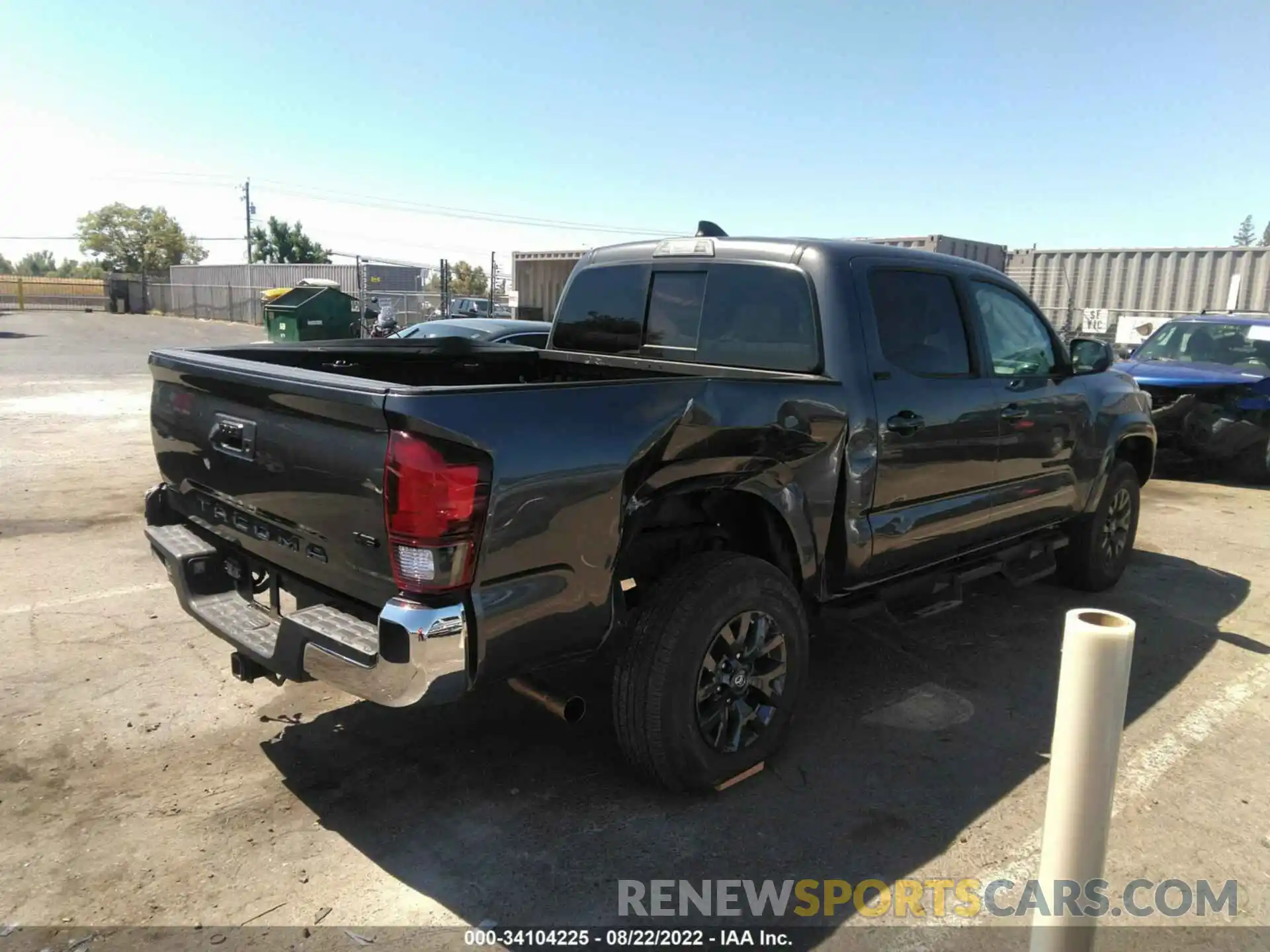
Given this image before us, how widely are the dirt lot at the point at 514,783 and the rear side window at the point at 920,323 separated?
1.57 m

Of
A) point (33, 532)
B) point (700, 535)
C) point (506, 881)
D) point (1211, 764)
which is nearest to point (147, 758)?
point (506, 881)

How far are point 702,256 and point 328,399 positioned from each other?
2135mm

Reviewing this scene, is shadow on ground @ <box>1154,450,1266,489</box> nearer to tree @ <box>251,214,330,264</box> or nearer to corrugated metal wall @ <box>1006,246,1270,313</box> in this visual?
corrugated metal wall @ <box>1006,246,1270,313</box>

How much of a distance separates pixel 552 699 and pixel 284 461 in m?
1.17

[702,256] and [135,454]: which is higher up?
[702,256]

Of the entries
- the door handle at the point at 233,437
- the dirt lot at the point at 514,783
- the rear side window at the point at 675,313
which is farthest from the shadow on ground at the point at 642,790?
the rear side window at the point at 675,313

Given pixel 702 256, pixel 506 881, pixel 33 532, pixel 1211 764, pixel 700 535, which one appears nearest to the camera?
pixel 506 881

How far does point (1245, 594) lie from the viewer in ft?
19.8

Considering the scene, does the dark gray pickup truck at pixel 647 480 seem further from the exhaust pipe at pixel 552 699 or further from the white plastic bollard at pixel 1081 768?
the white plastic bollard at pixel 1081 768

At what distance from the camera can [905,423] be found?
384cm

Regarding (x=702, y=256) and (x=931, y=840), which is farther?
(x=702, y=256)

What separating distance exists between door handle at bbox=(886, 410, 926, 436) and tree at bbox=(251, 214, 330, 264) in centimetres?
7045

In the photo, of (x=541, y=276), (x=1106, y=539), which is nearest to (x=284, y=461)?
(x=1106, y=539)

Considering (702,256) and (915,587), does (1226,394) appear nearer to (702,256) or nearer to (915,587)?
(915,587)
